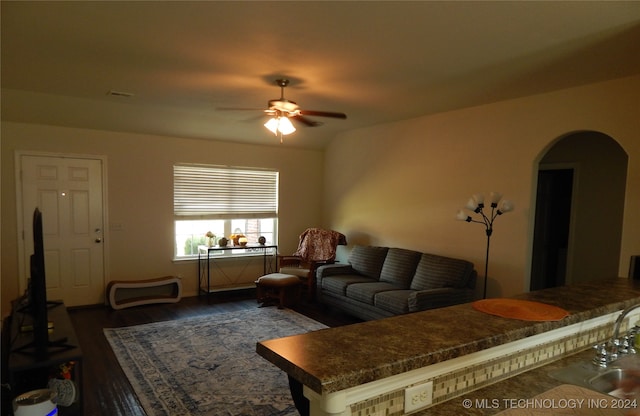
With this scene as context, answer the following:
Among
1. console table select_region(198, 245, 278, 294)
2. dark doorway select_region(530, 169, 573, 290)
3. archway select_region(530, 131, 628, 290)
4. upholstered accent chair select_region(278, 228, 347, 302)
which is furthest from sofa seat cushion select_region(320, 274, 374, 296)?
archway select_region(530, 131, 628, 290)

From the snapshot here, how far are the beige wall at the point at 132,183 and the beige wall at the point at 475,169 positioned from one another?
77.3 inches

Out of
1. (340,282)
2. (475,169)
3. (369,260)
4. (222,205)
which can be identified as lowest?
(340,282)

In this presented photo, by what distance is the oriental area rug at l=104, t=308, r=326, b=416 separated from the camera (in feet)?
9.52

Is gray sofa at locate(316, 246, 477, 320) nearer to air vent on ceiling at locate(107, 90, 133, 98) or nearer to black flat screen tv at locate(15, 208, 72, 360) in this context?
black flat screen tv at locate(15, 208, 72, 360)

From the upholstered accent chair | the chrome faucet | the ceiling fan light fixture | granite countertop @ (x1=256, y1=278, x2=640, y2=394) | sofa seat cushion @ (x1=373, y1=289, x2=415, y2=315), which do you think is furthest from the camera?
the upholstered accent chair

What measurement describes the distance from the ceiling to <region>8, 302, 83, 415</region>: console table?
2107 mm

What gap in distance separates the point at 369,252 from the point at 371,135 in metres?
1.83

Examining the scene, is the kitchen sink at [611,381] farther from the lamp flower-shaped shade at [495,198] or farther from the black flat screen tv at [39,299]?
the black flat screen tv at [39,299]

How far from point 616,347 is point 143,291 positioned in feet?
17.8

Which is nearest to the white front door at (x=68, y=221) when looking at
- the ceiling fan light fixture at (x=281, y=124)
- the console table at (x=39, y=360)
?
the console table at (x=39, y=360)

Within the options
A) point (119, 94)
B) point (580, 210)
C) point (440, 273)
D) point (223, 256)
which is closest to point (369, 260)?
point (440, 273)

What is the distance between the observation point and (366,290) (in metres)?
4.59

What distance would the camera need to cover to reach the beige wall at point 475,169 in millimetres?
3426

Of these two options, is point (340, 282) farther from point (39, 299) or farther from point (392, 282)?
point (39, 299)
